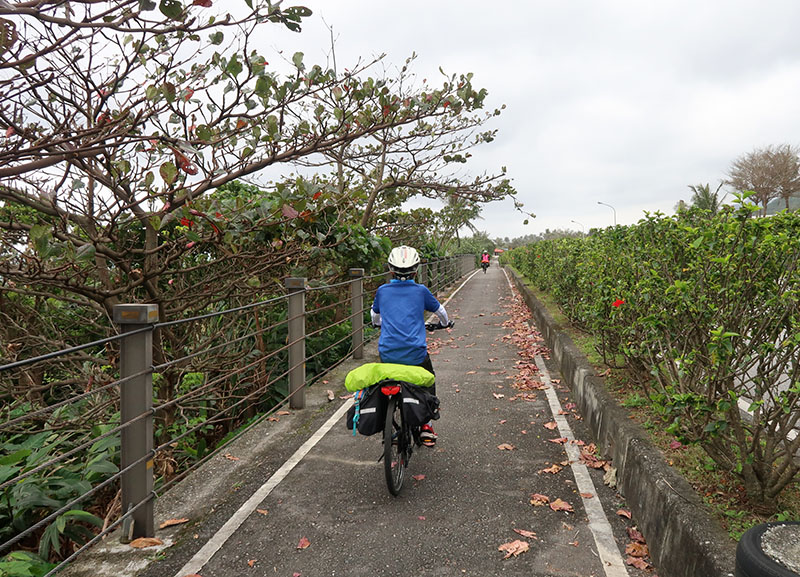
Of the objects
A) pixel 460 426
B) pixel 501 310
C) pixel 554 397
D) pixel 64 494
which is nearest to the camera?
pixel 64 494

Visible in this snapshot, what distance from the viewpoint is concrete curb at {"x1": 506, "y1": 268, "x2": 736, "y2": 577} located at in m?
2.69

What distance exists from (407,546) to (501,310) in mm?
13732

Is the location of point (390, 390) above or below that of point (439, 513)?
above

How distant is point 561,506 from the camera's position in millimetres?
3957

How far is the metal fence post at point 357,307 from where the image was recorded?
8.80m

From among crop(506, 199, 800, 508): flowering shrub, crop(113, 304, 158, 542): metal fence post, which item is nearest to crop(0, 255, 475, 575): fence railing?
crop(113, 304, 158, 542): metal fence post

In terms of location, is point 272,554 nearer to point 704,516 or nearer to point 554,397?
point 704,516

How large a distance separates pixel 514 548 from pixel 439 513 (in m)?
0.70

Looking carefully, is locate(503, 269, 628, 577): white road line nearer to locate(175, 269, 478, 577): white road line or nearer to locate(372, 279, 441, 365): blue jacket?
locate(372, 279, 441, 365): blue jacket

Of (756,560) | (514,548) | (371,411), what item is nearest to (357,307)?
(371,411)

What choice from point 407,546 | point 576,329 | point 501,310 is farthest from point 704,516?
point 501,310

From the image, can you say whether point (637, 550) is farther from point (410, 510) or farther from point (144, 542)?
point (144, 542)

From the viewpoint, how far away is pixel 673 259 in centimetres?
461

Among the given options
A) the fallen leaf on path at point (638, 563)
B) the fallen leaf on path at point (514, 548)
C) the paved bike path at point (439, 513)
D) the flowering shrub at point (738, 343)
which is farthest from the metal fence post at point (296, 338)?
the fallen leaf on path at point (638, 563)
